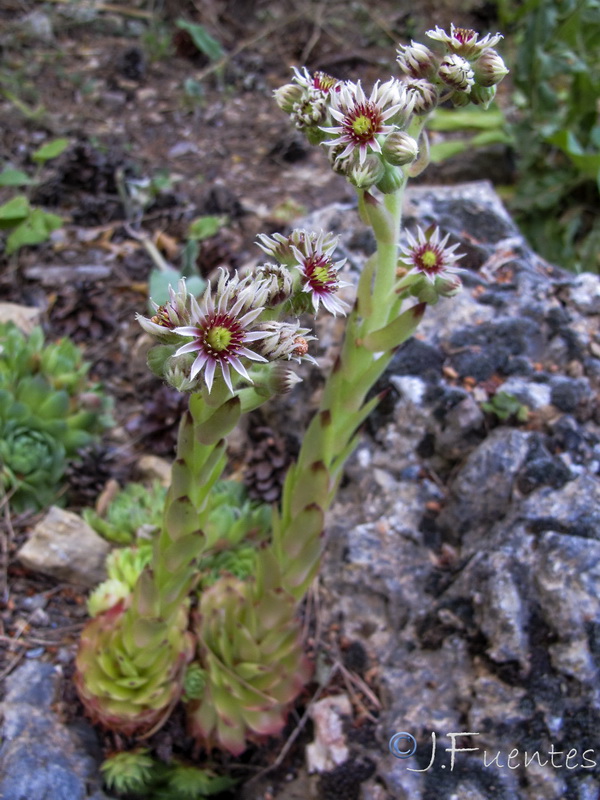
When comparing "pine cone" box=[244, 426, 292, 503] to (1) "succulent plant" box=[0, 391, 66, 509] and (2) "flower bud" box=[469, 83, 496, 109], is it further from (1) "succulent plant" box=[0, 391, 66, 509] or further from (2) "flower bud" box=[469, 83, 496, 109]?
(2) "flower bud" box=[469, 83, 496, 109]

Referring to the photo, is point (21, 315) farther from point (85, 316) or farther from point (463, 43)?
point (463, 43)

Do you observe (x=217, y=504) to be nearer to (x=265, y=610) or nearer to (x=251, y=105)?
(x=265, y=610)

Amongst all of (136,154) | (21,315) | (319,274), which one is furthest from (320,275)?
(136,154)

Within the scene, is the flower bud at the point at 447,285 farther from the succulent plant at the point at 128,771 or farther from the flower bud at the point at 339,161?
the succulent plant at the point at 128,771

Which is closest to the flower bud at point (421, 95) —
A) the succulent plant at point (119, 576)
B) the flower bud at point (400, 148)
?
the flower bud at point (400, 148)

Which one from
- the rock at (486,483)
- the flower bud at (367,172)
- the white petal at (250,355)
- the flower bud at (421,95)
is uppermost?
the flower bud at (421,95)

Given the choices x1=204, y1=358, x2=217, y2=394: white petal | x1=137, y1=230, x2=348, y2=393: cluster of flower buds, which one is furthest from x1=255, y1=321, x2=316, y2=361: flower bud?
x1=204, y1=358, x2=217, y2=394: white petal
